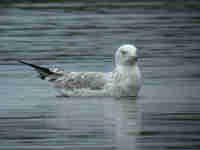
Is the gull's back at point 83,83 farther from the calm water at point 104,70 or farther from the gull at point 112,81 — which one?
the calm water at point 104,70

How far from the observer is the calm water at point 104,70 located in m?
11.9

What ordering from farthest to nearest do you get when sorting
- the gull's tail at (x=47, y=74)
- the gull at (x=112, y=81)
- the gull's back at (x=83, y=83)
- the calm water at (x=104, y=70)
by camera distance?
the gull's tail at (x=47, y=74) < the gull's back at (x=83, y=83) < the gull at (x=112, y=81) < the calm water at (x=104, y=70)

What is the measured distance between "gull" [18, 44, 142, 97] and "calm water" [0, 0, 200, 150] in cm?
19

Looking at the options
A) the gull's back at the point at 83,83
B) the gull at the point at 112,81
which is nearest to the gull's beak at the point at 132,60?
the gull at the point at 112,81

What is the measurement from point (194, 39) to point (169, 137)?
11.8 m

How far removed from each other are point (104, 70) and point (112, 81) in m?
2.59

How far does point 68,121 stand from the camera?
13.2 metres

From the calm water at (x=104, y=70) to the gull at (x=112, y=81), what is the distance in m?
0.19

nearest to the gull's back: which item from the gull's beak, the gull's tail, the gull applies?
the gull

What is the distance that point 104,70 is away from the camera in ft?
59.2

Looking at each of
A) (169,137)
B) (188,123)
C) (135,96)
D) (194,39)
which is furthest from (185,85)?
(194,39)

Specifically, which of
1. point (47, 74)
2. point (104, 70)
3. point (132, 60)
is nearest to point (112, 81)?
point (132, 60)

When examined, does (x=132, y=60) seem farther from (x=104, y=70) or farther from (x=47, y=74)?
(x=104, y=70)

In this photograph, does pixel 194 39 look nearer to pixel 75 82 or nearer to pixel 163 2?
pixel 75 82
